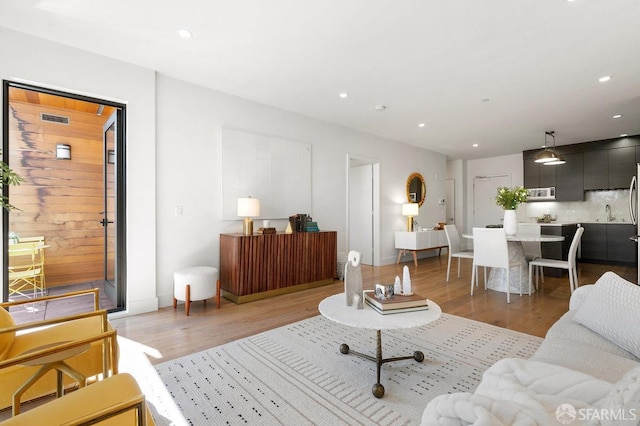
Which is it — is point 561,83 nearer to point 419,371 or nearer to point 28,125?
point 419,371

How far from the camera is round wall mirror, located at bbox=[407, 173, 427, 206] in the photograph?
6957 mm

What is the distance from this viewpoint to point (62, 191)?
443 centimetres

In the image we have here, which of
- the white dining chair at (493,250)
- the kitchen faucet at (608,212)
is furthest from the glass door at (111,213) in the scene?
the kitchen faucet at (608,212)

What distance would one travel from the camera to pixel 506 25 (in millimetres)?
2537

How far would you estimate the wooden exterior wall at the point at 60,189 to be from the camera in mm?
4141

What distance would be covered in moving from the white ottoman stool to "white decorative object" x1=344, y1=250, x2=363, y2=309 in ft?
6.24

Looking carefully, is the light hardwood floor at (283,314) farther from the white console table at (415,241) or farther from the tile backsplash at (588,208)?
the tile backsplash at (588,208)

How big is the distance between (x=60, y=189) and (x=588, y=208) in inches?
399

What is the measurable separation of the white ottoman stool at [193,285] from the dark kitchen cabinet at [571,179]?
7.77m

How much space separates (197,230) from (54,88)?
190 cm

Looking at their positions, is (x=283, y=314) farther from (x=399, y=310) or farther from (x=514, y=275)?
(x=514, y=275)

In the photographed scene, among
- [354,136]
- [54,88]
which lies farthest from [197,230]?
[354,136]

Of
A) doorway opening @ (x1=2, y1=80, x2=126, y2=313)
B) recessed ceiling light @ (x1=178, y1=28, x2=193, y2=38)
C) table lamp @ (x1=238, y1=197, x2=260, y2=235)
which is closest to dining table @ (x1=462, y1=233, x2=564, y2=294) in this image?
table lamp @ (x1=238, y1=197, x2=260, y2=235)

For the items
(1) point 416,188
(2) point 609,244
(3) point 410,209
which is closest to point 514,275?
(3) point 410,209
